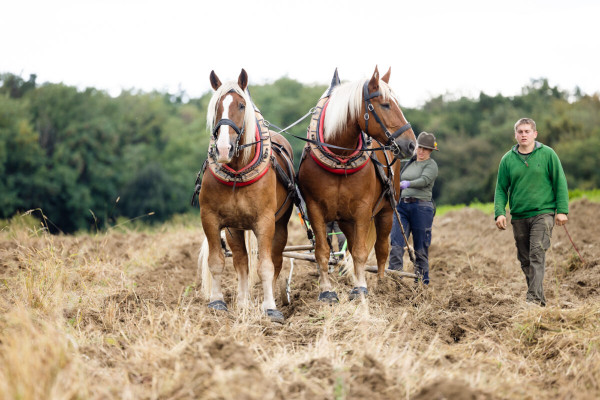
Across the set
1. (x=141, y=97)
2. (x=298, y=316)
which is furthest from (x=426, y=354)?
(x=141, y=97)

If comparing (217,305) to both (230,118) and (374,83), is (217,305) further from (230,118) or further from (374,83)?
(374,83)

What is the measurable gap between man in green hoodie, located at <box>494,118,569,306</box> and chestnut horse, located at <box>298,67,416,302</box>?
4.69 feet

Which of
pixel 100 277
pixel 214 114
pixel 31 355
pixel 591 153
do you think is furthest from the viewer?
pixel 591 153

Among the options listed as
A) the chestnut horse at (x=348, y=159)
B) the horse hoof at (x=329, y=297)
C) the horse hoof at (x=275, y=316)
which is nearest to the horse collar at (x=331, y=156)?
the chestnut horse at (x=348, y=159)

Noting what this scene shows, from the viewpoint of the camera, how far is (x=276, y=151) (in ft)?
19.4

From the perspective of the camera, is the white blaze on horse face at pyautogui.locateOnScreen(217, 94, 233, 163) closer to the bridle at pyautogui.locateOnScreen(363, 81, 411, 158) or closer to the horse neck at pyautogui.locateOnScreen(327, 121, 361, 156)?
the horse neck at pyautogui.locateOnScreen(327, 121, 361, 156)

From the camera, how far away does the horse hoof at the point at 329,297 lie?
A: 5.56 metres

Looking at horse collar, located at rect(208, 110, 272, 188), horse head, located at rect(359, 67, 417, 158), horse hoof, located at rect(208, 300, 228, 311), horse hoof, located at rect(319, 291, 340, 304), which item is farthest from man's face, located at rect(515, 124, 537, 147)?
horse hoof, located at rect(208, 300, 228, 311)

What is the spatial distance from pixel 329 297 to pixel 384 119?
1739 mm

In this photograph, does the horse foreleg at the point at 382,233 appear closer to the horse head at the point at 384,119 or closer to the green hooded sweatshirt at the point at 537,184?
the green hooded sweatshirt at the point at 537,184

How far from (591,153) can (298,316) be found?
1425 inches

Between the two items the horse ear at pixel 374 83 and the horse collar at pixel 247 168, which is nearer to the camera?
the horse collar at pixel 247 168

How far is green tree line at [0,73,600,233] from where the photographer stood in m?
33.7

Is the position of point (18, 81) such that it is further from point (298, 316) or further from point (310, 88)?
point (298, 316)
